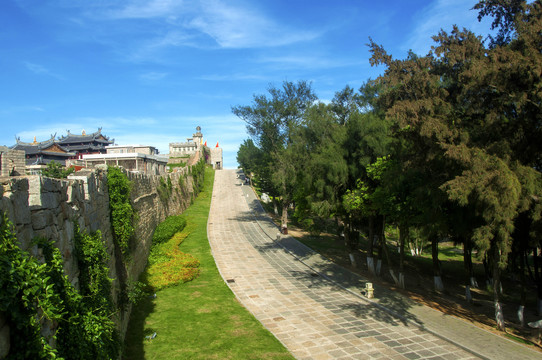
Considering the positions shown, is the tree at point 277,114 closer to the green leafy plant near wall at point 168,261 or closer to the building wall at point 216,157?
the green leafy plant near wall at point 168,261

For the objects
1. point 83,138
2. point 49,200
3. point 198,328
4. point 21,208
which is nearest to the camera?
point 21,208

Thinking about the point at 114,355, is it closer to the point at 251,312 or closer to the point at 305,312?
the point at 251,312

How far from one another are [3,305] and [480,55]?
12853mm

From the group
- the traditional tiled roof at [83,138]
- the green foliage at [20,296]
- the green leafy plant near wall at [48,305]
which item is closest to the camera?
the green foliage at [20,296]

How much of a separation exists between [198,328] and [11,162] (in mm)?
Answer: 8283

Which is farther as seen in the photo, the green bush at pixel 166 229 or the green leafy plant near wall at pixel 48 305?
the green bush at pixel 166 229

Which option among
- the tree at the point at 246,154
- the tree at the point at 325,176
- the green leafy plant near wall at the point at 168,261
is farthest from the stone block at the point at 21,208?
the tree at the point at 246,154

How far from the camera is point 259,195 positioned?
43.6 m

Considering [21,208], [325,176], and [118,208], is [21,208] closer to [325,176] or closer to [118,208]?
[118,208]

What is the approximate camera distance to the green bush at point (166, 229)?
1886 cm

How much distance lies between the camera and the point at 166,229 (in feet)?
66.4

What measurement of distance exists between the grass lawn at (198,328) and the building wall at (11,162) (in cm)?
596

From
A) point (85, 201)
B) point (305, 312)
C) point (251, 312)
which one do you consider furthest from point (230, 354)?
point (85, 201)

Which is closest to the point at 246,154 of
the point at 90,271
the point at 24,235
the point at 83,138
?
the point at 83,138
